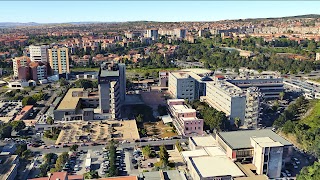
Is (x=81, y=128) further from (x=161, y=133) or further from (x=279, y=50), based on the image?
(x=279, y=50)

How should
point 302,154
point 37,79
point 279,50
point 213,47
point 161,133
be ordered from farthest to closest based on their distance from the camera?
point 213,47, point 279,50, point 37,79, point 161,133, point 302,154

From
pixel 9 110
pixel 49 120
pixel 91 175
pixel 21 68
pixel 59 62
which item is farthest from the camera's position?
pixel 59 62

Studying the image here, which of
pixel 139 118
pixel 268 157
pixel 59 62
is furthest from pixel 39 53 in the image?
pixel 268 157

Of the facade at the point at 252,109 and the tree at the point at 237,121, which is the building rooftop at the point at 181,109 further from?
the facade at the point at 252,109

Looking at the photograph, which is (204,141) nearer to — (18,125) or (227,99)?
(227,99)

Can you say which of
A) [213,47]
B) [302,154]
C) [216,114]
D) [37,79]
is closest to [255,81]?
[216,114]

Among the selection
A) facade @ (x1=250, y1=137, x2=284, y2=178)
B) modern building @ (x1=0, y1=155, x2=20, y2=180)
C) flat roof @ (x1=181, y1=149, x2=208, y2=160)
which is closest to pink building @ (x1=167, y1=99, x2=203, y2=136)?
flat roof @ (x1=181, y1=149, x2=208, y2=160)
